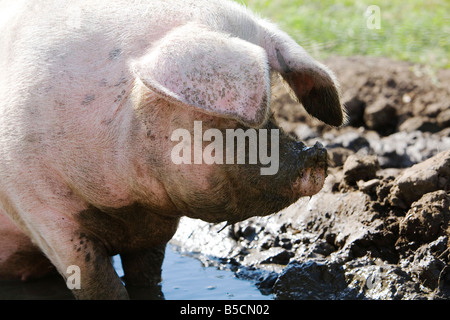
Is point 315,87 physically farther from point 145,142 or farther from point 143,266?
point 143,266

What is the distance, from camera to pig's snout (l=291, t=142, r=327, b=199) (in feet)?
13.4

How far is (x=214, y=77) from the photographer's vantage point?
3.55 meters

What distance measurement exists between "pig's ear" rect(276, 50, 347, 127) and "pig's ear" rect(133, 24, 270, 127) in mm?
621

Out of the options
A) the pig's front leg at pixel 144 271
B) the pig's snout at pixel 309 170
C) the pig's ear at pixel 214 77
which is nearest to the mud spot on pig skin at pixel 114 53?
the pig's ear at pixel 214 77

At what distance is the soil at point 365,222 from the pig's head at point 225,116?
2.21 ft

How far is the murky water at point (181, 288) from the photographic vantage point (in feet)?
16.0

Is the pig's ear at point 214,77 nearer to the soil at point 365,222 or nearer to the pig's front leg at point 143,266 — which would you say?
the soil at point 365,222

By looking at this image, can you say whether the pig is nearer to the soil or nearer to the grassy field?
the soil

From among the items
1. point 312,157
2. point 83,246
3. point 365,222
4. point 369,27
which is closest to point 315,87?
point 312,157

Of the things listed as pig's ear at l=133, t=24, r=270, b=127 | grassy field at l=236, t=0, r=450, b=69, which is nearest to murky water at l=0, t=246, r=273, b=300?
pig's ear at l=133, t=24, r=270, b=127

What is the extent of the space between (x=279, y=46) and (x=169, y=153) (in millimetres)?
809
